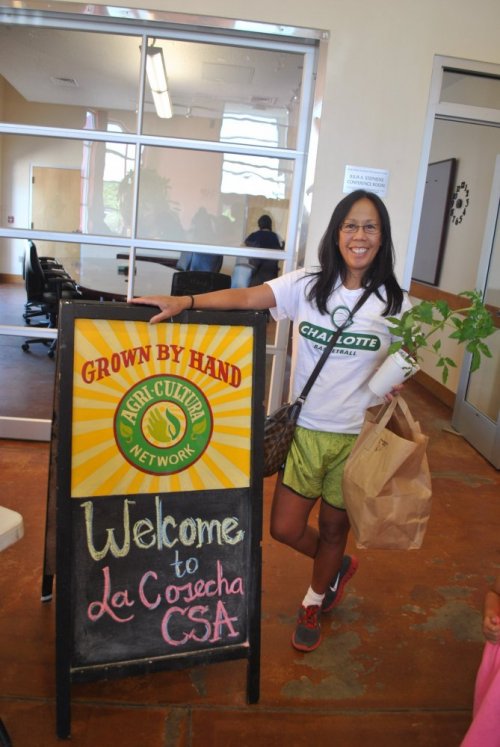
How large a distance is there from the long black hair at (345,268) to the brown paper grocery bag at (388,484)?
1.10ft

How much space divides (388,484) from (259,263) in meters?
1.99

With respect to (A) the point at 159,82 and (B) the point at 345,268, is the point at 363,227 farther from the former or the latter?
(A) the point at 159,82

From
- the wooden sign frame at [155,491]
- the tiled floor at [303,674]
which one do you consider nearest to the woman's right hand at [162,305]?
the wooden sign frame at [155,491]

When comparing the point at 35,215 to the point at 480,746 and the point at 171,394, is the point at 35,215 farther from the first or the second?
the point at 480,746

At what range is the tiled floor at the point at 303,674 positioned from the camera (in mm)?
1658

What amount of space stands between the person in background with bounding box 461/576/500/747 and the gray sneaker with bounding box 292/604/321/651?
26.6 inches

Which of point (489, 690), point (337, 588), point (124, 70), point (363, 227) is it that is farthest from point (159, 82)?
point (489, 690)

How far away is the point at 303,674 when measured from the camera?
6.20ft

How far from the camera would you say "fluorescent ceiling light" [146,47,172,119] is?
3.09 m

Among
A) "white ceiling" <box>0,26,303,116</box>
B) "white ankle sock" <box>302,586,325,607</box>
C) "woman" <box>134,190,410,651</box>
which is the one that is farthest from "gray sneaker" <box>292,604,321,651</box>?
"white ceiling" <box>0,26,303,116</box>

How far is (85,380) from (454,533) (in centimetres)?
212

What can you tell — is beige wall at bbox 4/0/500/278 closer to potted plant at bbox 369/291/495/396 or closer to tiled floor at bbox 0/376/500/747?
potted plant at bbox 369/291/495/396

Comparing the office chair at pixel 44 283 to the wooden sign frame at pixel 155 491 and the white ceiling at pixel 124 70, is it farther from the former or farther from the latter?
the wooden sign frame at pixel 155 491

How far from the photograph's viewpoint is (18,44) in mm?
3127
